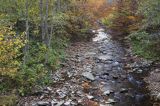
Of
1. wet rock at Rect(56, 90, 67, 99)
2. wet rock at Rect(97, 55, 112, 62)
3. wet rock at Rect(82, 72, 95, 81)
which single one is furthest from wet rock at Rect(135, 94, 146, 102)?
wet rock at Rect(97, 55, 112, 62)

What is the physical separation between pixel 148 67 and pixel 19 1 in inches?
452

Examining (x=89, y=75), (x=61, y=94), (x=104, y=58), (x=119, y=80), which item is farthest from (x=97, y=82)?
(x=104, y=58)

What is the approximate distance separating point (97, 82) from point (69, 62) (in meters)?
4.78

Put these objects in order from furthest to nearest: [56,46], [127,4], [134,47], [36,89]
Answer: [127,4] < [134,47] < [56,46] < [36,89]

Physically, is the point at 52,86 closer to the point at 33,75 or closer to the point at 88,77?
the point at 33,75

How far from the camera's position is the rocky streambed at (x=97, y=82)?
1673cm

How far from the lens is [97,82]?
20141 mm

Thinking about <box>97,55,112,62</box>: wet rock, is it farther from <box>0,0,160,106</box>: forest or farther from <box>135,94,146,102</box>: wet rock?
<box>135,94,146,102</box>: wet rock

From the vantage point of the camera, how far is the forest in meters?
16.6

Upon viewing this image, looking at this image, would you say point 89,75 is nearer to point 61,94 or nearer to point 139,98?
point 61,94

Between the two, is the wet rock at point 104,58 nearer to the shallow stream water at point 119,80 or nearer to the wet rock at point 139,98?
the shallow stream water at point 119,80

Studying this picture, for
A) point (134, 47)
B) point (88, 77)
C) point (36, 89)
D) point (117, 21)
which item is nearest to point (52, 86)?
point (36, 89)

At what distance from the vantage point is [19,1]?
21406 mm

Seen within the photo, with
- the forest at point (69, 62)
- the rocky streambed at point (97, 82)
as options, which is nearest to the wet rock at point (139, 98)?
the rocky streambed at point (97, 82)
